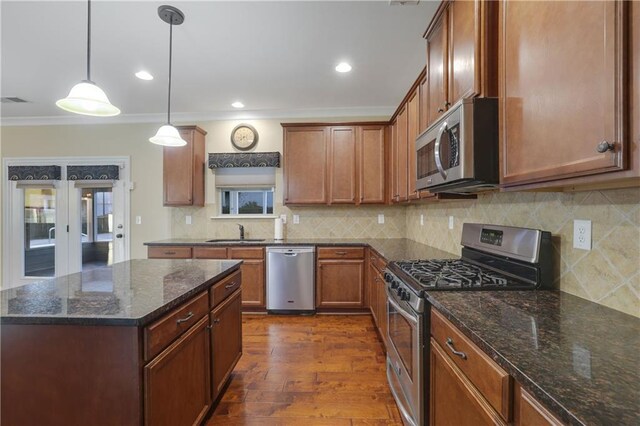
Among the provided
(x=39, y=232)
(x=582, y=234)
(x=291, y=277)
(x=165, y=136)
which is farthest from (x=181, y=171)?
(x=582, y=234)

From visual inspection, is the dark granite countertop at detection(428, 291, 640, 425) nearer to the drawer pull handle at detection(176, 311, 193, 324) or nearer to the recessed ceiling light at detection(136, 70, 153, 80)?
the drawer pull handle at detection(176, 311, 193, 324)

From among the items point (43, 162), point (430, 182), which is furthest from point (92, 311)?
point (43, 162)

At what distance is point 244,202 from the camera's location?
4.30 m

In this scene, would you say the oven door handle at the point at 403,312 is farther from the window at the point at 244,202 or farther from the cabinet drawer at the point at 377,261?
the window at the point at 244,202

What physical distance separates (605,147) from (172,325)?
5.44ft

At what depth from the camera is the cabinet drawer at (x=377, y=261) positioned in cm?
260

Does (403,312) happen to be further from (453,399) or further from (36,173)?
(36,173)

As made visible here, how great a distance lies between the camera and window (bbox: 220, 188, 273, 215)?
4277mm

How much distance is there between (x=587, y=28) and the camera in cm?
85

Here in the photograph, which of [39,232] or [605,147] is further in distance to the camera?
[39,232]

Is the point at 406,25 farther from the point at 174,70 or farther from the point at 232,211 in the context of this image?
the point at 232,211

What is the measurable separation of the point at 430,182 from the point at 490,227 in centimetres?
46

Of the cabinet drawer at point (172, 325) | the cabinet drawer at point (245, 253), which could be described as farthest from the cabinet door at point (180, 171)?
the cabinet drawer at point (172, 325)

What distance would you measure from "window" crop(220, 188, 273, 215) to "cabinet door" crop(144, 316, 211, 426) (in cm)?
271
